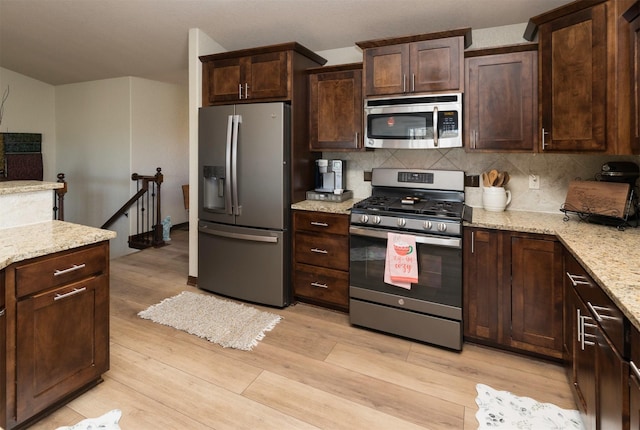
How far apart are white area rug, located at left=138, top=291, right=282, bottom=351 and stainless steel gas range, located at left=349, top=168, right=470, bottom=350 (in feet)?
2.51

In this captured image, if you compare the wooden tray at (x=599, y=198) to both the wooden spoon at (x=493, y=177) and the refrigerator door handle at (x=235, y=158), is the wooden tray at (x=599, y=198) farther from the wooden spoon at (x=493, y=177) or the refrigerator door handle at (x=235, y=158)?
the refrigerator door handle at (x=235, y=158)

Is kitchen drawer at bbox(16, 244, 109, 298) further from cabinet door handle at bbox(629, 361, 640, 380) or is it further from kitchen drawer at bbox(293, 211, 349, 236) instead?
cabinet door handle at bbox(629, 361, 640, 380)

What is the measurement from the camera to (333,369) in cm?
229

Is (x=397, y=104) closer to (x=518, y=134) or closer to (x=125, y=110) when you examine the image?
(x=518, y=134)

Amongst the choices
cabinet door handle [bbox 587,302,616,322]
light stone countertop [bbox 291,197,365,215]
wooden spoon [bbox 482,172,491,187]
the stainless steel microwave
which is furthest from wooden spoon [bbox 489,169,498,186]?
cabinet door handle [bbox 587,302,616,322]

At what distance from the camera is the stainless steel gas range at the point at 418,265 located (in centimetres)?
246

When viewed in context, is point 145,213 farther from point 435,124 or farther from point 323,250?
point 435,124

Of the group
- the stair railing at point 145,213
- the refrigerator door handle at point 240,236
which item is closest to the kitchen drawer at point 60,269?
the refrigerator door handle at point 240,236

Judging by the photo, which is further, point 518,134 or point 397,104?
point 397,104

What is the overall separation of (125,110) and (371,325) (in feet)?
16.3

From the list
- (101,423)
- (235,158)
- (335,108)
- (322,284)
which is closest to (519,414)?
(322,284)

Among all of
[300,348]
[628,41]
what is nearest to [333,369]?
[300,348]

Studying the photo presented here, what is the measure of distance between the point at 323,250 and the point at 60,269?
71.3 inches

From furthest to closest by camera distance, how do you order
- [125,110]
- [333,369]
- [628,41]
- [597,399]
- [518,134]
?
[125,110] < [518,134] < [333,369] < [628,41] < [597,399]
